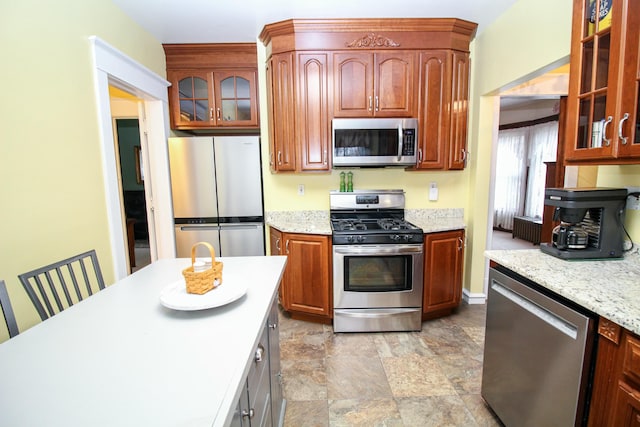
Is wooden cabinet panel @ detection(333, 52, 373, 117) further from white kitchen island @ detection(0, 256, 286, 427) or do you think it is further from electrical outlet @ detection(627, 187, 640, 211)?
white kitchen island @ detection(0, 256, 286, 427)

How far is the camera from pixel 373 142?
8.48 ft

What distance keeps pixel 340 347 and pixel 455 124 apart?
213 centimetres

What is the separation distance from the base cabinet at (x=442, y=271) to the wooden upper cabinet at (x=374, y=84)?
1124 millimetres

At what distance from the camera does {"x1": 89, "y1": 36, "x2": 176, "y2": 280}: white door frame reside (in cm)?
210

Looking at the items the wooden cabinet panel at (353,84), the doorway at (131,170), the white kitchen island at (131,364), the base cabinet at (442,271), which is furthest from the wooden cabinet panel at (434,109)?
the doorway at (131,170)

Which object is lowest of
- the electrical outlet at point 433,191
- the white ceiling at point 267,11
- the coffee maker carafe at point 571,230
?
the coffee maker carafe at point 571,230

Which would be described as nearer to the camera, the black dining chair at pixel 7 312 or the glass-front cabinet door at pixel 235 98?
the black dining chair at pixel 7 312

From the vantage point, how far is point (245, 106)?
3.13m

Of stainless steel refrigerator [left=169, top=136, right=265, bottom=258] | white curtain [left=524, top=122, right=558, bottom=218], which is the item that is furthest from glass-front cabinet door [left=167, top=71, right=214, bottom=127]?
white curtain [left=524, top=122, right=558, bottom=218]

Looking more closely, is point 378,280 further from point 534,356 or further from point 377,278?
point 534,356

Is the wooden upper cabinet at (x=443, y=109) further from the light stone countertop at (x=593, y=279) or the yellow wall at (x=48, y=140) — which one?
the yellow wall at (x=48, y=140)

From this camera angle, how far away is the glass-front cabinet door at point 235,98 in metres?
3.07

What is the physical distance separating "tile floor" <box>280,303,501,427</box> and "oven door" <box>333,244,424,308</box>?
0.91 ft

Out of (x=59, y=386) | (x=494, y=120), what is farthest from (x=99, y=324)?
(x=494, y=120)
